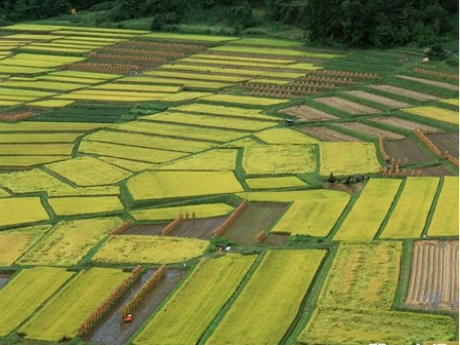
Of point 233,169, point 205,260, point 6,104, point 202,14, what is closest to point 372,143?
point 233,169

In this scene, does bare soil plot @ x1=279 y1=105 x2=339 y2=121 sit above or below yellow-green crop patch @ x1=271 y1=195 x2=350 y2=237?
below

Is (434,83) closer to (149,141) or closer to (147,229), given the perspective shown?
(149,141)

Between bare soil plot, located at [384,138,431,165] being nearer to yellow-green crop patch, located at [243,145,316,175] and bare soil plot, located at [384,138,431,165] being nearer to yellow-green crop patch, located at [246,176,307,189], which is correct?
yellow-green crop patch, located at [243,145,316,175]

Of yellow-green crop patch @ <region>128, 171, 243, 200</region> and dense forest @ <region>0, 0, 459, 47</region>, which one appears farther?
dense forest @ <region>0, 0, 459, 47</region>

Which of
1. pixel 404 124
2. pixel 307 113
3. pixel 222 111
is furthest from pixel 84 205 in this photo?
pixel 404 124

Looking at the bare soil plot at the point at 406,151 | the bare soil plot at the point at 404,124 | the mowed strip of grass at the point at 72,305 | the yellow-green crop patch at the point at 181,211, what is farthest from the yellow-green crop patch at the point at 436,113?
the mowed strip of grass at the point at 72,305

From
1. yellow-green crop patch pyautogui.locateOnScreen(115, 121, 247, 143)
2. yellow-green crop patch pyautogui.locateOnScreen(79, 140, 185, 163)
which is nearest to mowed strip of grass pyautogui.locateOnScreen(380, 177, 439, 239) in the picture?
yellow-green crop patch pyautogui.locateOnScreen(115, 121, 247, 143)
